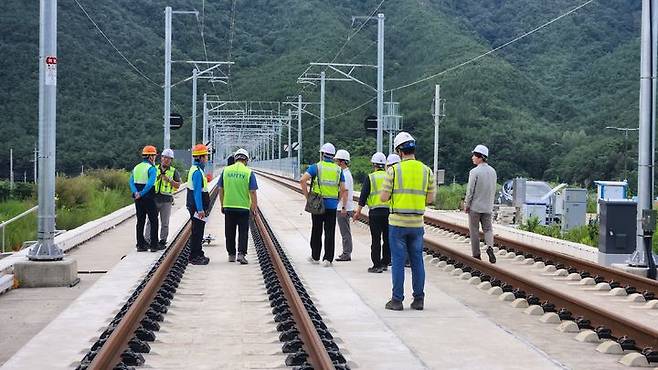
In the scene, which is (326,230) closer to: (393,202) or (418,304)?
(418,304)

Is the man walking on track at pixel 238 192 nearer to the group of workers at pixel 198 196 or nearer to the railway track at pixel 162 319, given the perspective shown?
the group of workers at pixel 198 196

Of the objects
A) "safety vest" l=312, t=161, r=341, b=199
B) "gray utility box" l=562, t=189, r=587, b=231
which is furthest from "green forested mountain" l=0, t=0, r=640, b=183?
"safety vest" l=312, t=161, r=341, b=199

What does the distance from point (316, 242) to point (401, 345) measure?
26.3ft

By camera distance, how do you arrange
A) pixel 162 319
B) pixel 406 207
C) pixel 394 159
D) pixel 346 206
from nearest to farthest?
pixel 162 319, pixel 406 207, pixel 394 159, pixel 346 206

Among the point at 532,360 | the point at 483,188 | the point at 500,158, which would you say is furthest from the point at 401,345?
the point at 500,158

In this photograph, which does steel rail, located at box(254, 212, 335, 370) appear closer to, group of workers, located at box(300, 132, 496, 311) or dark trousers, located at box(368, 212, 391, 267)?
group of workers, located at box(300, 132, 496, 311)

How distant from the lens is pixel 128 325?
31.9 ft

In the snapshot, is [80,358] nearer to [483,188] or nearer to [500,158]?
[483,188]

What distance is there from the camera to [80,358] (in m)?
8.84

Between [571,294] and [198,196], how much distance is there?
21.3ft

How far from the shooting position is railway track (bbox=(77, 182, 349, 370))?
8.37 meters

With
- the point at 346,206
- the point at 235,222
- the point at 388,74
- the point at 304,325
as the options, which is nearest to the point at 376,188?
the point at 346,206

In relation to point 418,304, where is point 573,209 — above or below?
above

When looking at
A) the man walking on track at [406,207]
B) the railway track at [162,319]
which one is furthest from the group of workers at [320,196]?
the man walking on track at [406,207]
